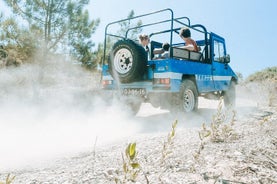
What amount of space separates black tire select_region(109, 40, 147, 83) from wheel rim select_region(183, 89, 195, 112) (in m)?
1.24

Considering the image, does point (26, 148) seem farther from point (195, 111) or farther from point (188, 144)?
point (195, 111)

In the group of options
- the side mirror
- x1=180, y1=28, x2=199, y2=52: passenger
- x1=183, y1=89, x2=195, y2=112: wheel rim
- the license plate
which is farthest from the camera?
the side mirror

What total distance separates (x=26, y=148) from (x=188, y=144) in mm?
2164

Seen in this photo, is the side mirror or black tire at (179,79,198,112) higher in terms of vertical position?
the side mirror

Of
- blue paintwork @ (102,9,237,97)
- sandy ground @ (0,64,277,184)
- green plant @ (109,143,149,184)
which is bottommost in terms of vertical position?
sandy ground @ (0,64,277,184)

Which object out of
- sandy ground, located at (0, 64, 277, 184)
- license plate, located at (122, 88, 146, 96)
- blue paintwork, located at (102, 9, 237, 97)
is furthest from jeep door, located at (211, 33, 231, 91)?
sandy ground, located at (0, 64, 277, 184)

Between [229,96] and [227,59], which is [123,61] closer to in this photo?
[227,59]

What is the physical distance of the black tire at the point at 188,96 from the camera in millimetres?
6157

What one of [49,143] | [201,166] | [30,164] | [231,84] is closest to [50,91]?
[231,84]

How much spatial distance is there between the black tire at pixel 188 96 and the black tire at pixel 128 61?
102cm

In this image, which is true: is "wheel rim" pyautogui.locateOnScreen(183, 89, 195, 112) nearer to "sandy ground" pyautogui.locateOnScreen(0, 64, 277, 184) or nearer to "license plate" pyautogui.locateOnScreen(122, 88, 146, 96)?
"license plate" pyautogui.locateOnScreen(122, 88, 146, 96)

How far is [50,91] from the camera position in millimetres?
14969

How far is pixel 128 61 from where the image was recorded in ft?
19.9

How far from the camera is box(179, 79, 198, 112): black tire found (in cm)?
616
